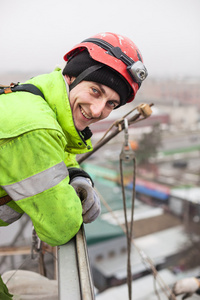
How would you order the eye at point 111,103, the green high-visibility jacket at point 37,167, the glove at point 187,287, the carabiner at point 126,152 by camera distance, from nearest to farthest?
the green high-visibility jacket at point 37,167, the eye at point 111,103, the carabiner at point 126,152, the glove at point 187,287

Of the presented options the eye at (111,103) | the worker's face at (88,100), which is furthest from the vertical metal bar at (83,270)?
the eye at (111,103)

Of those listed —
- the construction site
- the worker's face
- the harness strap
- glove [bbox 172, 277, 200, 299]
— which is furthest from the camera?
glove [bbox 172, 277, 200, 299]

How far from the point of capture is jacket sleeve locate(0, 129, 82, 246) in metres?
1.07

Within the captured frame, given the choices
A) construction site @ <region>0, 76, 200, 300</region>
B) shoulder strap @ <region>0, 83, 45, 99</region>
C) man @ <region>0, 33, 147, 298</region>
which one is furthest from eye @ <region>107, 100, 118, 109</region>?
construction site @ <region>0, 76, 200, 300</region>

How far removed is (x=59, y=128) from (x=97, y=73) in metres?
0.43

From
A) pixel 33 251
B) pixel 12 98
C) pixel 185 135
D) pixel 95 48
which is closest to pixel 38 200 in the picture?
pixel 12 98

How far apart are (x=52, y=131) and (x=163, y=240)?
82.0 ft

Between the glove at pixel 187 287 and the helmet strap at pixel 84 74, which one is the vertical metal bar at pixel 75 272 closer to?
the helmet strap at pixel 84 74

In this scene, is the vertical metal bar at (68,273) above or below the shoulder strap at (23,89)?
below

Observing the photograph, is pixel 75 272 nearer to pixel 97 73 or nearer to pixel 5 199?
pixel 5 199

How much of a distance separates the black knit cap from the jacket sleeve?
0.43m

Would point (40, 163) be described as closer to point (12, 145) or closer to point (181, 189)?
point (12, 145)

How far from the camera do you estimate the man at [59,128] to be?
1.08 metres

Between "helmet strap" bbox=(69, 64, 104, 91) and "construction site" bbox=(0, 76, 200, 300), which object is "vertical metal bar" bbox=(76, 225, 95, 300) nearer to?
"construction site" bbox=(0, 76, 200, 300)
